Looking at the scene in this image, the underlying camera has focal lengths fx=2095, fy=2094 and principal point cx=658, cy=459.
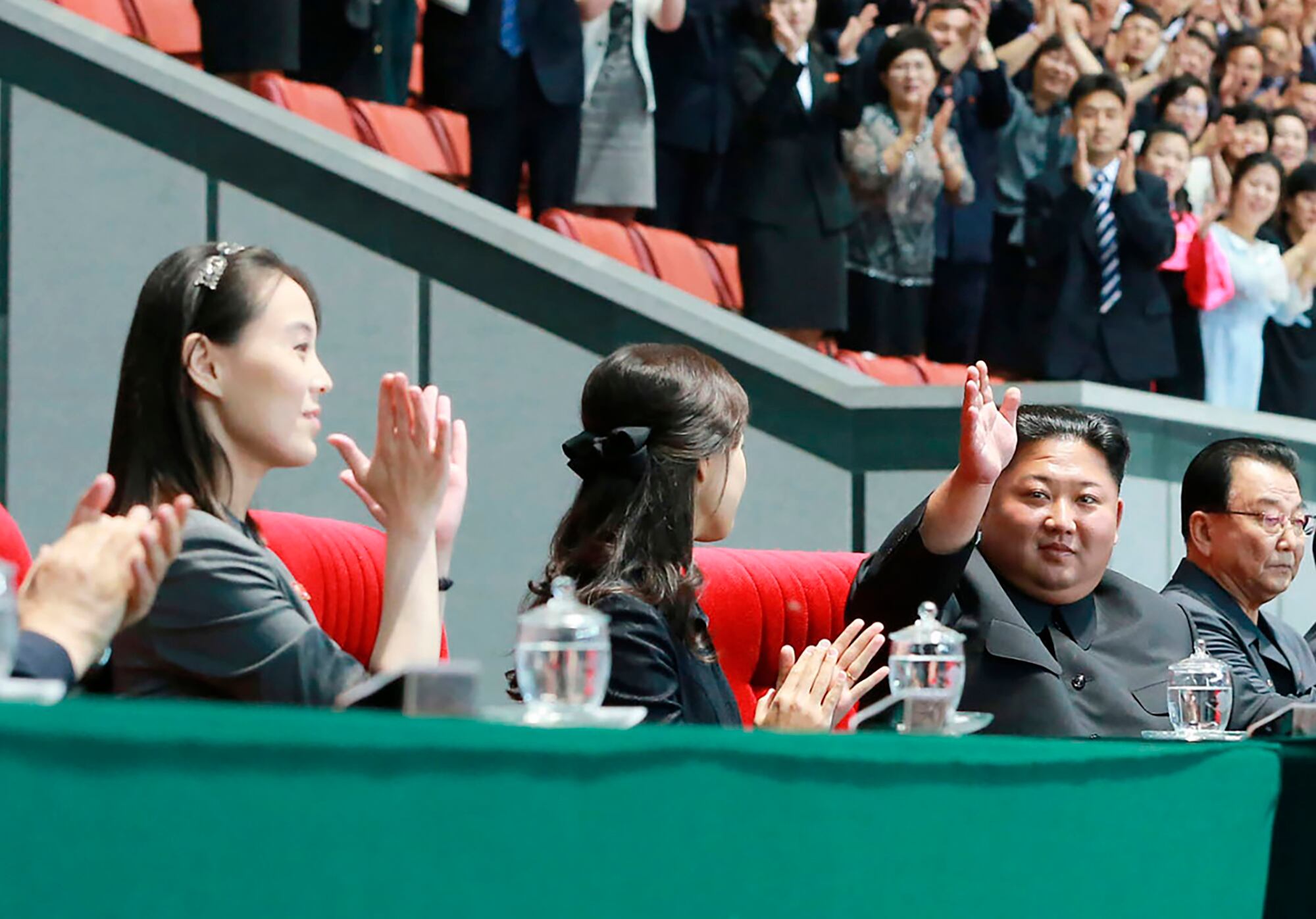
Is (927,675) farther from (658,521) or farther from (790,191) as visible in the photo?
(790,191)

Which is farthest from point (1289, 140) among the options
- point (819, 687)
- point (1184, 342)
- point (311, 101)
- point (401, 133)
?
point (819, 687)

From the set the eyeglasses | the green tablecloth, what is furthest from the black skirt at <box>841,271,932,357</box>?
the green tablecloth

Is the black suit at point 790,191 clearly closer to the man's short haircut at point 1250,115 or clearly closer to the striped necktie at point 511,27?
the striped necktie at point 511,27

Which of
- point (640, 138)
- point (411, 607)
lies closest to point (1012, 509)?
point (411, 607)

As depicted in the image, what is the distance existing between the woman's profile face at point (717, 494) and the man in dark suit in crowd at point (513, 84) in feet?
8.33

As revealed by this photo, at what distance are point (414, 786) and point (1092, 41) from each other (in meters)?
6.24

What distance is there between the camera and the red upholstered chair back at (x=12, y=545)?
2.24 meters

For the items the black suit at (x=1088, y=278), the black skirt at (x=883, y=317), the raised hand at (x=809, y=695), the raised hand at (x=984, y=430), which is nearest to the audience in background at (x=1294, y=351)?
the black suit at (x=1088, y=278)

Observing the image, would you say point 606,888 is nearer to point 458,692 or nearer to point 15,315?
point 458,692

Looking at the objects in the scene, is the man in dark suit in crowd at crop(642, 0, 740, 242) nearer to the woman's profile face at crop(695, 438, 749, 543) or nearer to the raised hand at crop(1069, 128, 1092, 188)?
the raised hand at crop(1069, 128, 1092, 188)

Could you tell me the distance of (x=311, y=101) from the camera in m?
4.52

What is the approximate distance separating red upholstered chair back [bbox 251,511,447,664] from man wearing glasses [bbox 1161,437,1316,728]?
1.23 metres

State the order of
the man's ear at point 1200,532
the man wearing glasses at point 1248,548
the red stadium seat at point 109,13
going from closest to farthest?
the man wearing glasses at point 1248,548
the man's ear at point 1200,532
the red stadium seat at point 109,13

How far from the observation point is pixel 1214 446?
3432 millimetres
